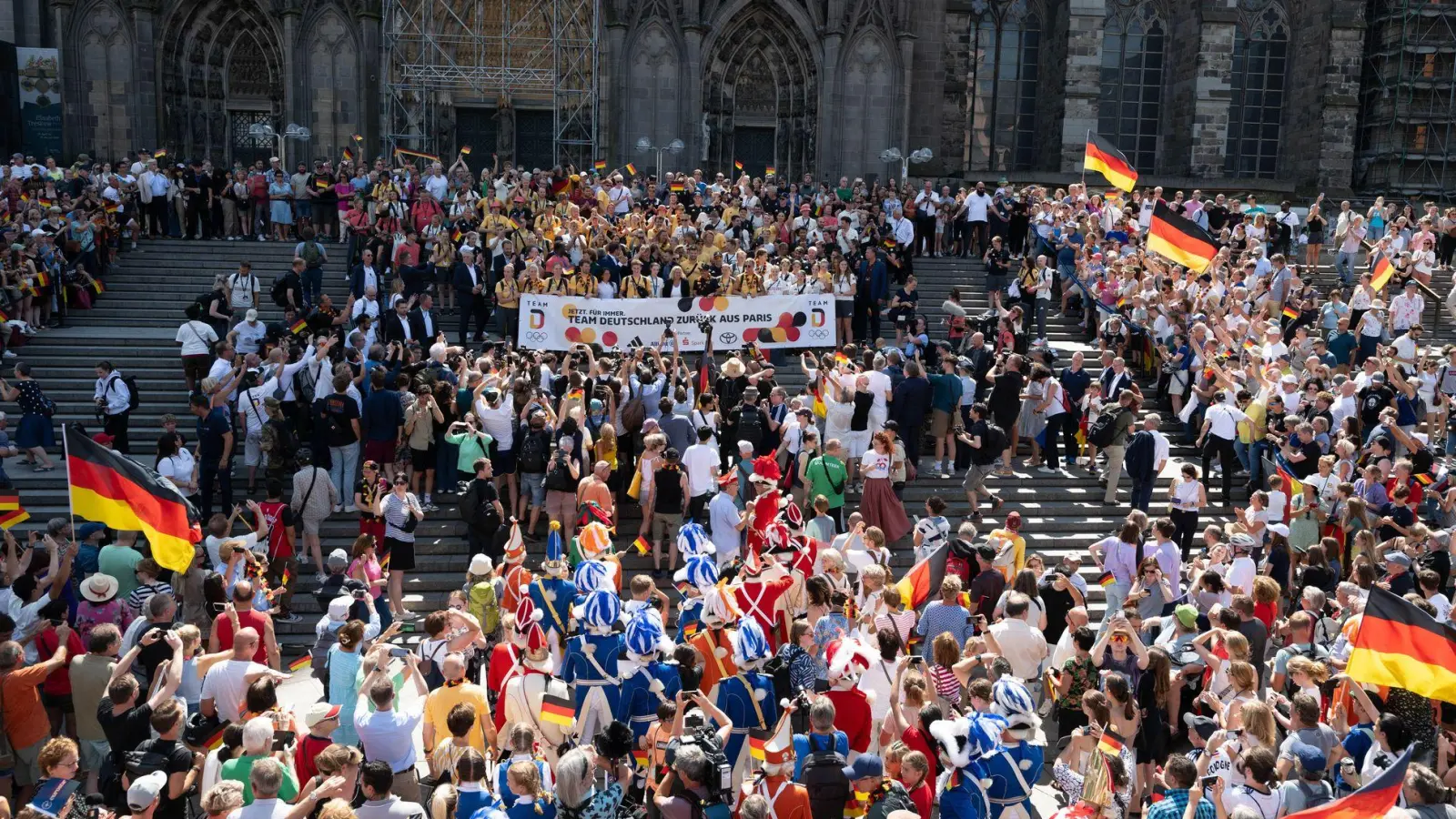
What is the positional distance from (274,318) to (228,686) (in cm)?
1420

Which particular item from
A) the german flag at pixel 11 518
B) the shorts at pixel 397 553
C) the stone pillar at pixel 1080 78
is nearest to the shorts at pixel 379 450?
the shorts at pixel 397 553

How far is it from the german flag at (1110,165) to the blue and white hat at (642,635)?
1844 centimetres

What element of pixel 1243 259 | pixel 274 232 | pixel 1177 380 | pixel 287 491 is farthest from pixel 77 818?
pixel 1243 259

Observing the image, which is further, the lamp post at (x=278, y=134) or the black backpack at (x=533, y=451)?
the lamp post at (x=278, y=134)

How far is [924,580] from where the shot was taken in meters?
12.1

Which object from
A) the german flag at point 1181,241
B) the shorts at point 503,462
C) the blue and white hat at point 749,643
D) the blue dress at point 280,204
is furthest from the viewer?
the blue dress at point 280,204

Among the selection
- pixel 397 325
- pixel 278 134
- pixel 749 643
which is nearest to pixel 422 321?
pixel 397 325

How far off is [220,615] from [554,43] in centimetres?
2460

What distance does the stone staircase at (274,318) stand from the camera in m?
15.5

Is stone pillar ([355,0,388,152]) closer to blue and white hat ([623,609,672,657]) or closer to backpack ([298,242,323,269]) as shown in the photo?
backpack ([298,242,323,269])

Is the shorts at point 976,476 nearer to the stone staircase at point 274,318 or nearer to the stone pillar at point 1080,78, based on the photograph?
the stone staircase at point 274,318

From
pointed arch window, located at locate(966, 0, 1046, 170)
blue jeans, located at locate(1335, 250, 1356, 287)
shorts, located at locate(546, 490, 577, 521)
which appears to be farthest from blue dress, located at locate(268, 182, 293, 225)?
blue jeans, located at locate(1335, 250, 1356, 287)

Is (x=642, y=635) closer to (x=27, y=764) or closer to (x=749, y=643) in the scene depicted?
(x=749, y=643)

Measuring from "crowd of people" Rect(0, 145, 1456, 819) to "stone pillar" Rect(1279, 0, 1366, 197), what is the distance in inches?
379
